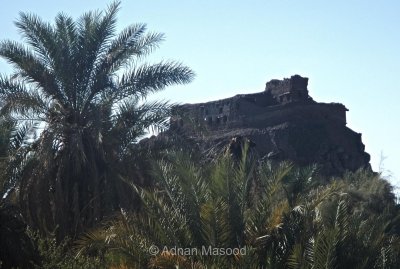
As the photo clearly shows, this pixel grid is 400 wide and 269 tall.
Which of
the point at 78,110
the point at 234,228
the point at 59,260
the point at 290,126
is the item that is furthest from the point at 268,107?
the point at 234,228

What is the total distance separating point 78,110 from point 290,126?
3827 cm

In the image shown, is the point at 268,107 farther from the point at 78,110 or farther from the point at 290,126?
the point at 78,110

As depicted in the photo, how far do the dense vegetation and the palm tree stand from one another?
0.08 feet

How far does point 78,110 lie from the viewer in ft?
57.3

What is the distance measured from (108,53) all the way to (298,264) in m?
8.57

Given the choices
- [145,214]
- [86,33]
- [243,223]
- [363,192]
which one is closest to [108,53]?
[86,33]

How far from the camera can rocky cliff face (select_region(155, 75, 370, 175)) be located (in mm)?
53344

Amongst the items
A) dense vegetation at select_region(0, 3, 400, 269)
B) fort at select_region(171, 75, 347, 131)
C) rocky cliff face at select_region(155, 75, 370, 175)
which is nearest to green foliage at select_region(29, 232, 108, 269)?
dense vegetation at select_region(0, 3, 400, 269)

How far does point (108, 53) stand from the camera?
59.1ft

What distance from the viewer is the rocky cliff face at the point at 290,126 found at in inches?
2100

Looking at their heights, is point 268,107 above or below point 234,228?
above

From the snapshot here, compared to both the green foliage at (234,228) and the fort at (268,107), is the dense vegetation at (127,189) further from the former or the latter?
the fort at (268,107)

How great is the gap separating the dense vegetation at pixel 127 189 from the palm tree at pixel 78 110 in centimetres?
3

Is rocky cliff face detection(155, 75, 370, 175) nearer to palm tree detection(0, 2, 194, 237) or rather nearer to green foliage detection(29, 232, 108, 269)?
palm tree detection(0, 2, 194, 237)
